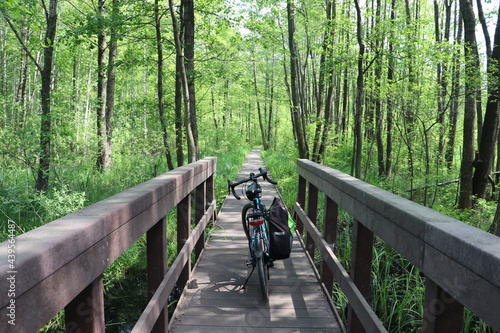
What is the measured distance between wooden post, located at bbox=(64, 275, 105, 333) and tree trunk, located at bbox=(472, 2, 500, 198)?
814cm

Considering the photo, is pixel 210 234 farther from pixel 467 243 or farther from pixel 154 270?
pixel 467 243

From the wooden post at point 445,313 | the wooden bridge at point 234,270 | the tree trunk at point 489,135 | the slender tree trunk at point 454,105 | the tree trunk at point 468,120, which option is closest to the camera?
the wooden bridge at point 234,270

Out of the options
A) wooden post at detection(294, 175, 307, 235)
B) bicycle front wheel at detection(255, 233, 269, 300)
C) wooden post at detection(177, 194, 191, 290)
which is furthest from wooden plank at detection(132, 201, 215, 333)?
wooden post at detection(294, 175, 307, 235)

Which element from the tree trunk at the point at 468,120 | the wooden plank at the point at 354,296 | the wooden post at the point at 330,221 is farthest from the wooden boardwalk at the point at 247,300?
the tree trunk at the point at 468,120

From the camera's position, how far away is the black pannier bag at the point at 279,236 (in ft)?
11.8

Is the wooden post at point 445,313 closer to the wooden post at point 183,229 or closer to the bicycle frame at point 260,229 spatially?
the bicycle frame at point 260,229

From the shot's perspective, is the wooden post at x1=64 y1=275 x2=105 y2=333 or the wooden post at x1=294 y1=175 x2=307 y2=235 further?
the wooden post at x1=294 y1=175 x2=307 y2=235

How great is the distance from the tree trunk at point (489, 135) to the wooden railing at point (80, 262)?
295 inches

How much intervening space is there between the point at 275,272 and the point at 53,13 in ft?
20.9

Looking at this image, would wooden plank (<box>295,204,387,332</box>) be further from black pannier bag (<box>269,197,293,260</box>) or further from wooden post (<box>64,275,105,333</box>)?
wooden post (<box>64,275,105,333</box>)

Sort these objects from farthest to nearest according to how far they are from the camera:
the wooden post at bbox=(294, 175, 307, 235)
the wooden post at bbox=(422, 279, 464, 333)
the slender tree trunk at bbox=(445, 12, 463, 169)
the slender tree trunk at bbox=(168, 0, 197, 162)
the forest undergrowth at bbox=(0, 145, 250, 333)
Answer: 1. the slender tree trunk at bbox=(445, 12, 463, 169)
2. the slender tree trunk at bbox=(168, 0, 197, 162)
3. the wooden post at bbox=(294, 175, 307, 235)
4. the forest undergrowth at bbox=(0, 145, 250, 333)
5. the wooden post at bbox=(422, 279, 464, 333)

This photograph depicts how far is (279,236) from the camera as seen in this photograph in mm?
3611

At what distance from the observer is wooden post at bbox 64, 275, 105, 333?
59.0 inches

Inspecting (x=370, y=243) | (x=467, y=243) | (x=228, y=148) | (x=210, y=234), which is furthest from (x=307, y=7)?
(x=228, y=148)
